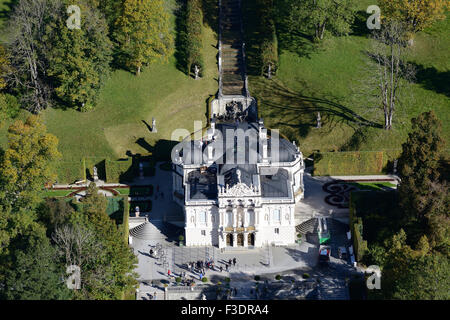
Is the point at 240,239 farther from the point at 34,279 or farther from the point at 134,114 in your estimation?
the point at 134,114

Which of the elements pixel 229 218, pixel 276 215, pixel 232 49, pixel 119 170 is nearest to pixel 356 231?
pixel 276 215

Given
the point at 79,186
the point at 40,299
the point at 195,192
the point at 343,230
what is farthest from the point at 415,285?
the point at 79,186

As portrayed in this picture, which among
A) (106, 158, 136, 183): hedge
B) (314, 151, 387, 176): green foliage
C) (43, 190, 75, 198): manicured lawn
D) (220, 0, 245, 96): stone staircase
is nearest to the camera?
(43, 190, 75, 198): manicured lawn

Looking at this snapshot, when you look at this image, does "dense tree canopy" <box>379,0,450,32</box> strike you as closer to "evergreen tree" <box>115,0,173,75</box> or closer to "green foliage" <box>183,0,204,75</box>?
"green foliage" <box>183,0,204,75</box>

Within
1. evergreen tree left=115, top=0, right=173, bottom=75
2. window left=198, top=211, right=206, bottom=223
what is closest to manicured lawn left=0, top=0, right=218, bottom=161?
evergreen tree left=115, top=0, right=173, bottom=75

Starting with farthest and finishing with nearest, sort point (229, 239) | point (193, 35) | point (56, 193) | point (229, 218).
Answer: point (193, 35) → point (56, 193) → point (229, 239) → point (229, 218)

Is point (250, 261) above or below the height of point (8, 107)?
below
